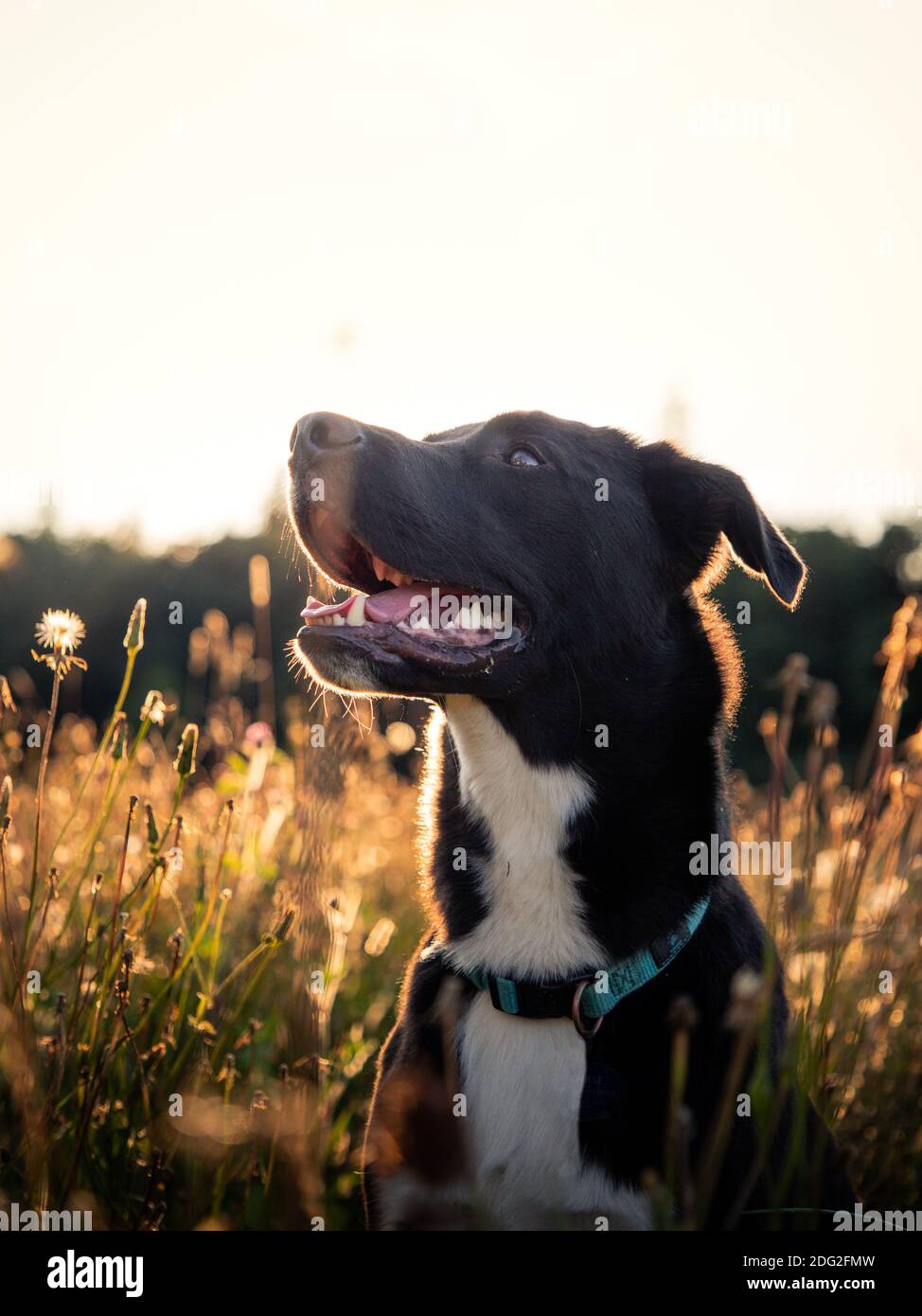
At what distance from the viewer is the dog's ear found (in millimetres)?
3000

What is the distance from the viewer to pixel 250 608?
1877cm

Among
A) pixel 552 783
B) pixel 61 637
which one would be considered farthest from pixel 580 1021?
pixel 61 637

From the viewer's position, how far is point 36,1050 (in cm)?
220

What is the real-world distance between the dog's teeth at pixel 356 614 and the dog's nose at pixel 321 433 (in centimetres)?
44

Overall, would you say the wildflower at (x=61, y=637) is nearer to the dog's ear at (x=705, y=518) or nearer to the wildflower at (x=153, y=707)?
the wildflower at (x=153, y=707)

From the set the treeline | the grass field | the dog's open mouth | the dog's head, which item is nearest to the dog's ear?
the dog's head

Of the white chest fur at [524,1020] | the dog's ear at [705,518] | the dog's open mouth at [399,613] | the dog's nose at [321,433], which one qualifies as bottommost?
the white chest fur at [524,1020]

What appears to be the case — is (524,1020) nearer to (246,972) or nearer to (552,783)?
(552,783)

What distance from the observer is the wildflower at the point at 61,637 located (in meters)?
2.04

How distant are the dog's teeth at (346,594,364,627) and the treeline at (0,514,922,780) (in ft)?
49.4

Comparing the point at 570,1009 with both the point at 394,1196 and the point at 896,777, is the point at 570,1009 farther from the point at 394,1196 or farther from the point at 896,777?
the point at 896,777

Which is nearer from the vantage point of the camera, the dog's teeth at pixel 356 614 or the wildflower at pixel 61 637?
the wildflower at pixel 61 637

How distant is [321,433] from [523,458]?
70cm

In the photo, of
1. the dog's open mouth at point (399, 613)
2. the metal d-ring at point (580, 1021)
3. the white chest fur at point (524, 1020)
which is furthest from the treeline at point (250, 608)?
the metal d-ring at point (580, 1021)
